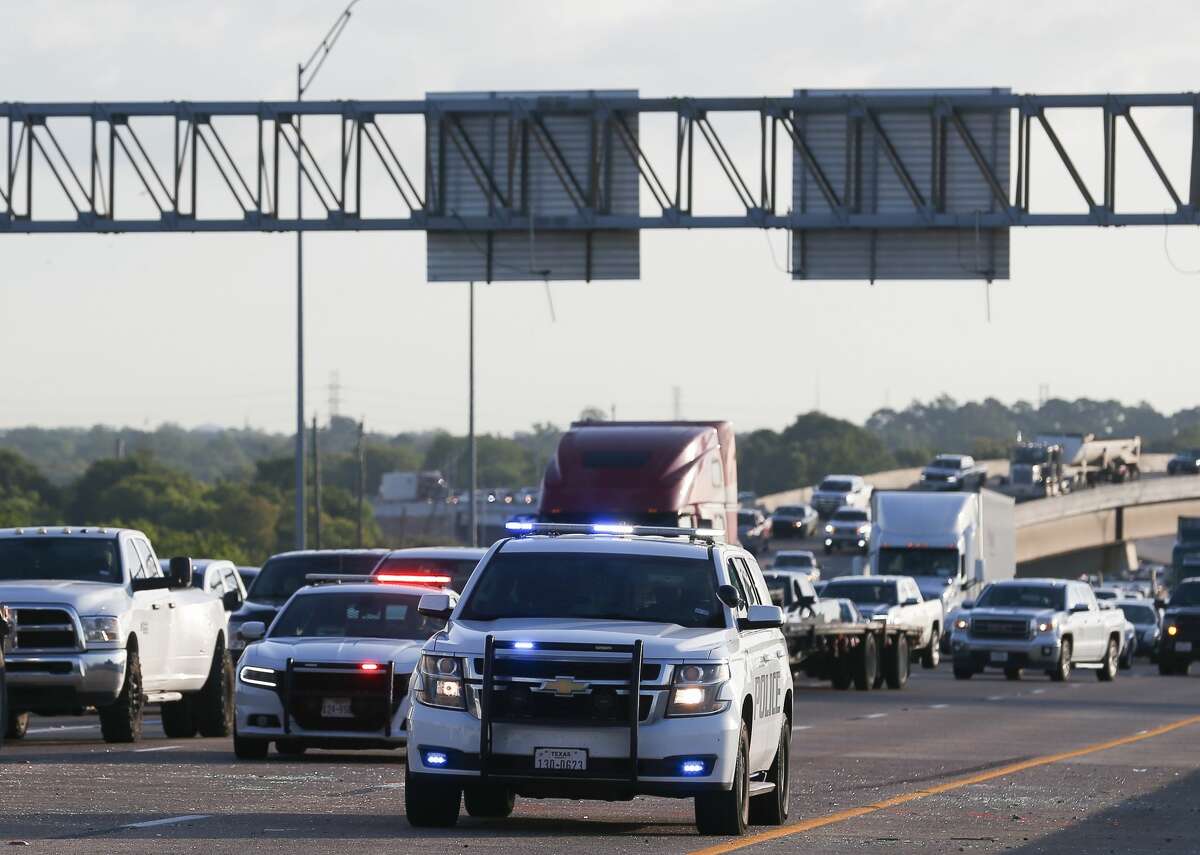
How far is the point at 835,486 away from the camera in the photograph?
12600 cm

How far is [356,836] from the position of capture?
14.0 metres

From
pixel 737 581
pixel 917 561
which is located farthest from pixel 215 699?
pixel 917 561

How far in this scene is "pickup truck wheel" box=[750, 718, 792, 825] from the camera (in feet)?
50.6

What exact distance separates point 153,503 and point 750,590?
143 meters

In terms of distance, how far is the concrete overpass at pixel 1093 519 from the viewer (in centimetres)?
11869

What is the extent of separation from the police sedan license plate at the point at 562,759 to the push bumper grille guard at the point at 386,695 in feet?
21.4

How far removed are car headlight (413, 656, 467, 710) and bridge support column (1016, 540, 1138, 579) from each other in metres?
124

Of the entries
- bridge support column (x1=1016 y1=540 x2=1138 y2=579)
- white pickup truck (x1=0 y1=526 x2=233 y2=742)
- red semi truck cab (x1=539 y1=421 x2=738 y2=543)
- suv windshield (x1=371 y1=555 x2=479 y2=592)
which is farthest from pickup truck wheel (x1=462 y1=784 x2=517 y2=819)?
bridge support column (x1=1016 y1=540 x2=1138 y2=579)

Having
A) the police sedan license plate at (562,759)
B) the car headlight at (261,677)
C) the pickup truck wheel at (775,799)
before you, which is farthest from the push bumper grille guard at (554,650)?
the car headlight at (261,677)

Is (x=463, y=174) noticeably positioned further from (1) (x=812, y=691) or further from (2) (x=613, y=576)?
(2) (x=613, y=576)

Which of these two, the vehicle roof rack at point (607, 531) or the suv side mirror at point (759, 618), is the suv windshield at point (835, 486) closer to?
the vehicle roof rack at point (607, 531)

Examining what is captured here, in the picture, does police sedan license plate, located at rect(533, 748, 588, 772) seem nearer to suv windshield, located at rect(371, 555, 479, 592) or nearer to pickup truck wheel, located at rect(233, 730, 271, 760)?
pickup truck wheel, located at rect(233, 730, 271, 760)

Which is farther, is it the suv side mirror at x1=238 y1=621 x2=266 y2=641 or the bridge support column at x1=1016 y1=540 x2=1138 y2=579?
the bridge support column at x1=1016 y1=540 x2=1138 y2=579

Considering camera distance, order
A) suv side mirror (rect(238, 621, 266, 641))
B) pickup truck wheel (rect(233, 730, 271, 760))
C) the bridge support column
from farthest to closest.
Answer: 1. the bridge support column
2. suv side mirror (rect(238, 621, 266, 641))
3. pickup truck wheel (rect(233, 730, 271, 760))
